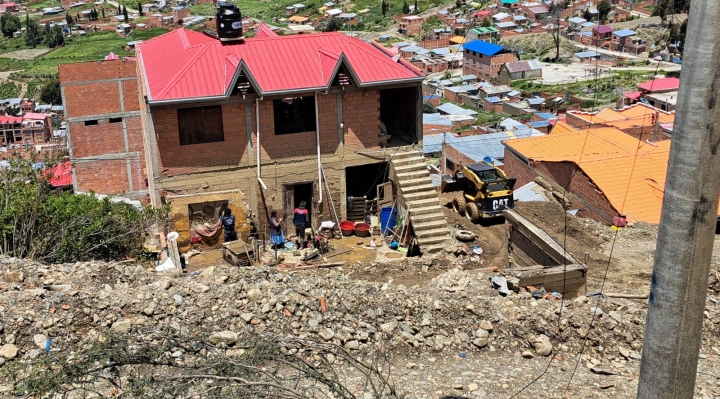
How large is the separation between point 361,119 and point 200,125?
15.7 ft

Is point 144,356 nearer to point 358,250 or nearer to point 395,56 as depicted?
point 358,250

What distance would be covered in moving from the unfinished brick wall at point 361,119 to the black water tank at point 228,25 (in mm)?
3980

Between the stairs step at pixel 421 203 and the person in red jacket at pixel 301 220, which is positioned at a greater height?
the stairs step at pixel 421 203

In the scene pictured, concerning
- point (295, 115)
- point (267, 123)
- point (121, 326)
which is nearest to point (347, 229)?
point (295, 115)

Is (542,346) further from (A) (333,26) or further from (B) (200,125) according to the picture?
(A) (333,26)

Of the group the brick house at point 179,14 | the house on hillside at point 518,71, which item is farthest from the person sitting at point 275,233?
the brick house at point 179,14

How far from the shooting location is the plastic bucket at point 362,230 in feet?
75.9

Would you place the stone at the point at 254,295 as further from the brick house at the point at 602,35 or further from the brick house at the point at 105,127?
the brick house at the point at 602,35

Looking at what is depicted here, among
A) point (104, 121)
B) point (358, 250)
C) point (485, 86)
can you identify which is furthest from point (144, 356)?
point (485, 86)

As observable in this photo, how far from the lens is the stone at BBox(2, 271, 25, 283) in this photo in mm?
14031

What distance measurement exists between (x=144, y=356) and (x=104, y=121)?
32308 mm

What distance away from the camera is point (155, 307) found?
1260 centimetres

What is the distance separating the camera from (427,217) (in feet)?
73.1

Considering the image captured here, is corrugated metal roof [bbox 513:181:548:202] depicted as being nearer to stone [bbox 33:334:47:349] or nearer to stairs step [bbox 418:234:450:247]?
stairs step [bbox 418:234:450:247]
